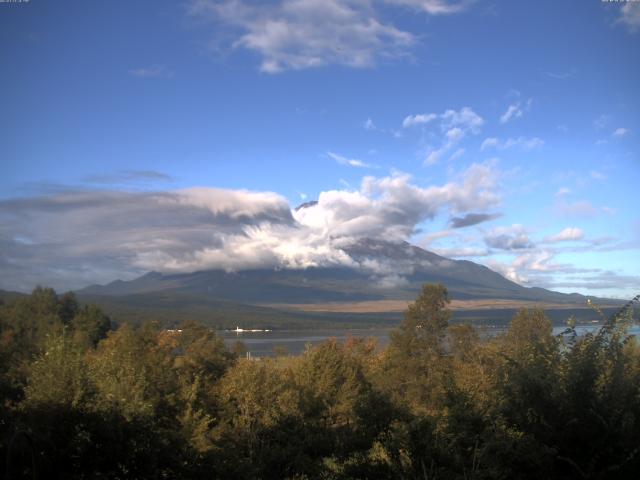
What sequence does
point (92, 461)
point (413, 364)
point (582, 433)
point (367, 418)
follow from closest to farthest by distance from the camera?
point (582, 433) < point (92, 461) < point (367, 418) < point (413, 364)

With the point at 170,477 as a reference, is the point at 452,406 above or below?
above

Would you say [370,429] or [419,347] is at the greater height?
[370,429]

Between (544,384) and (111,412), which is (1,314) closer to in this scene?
(111,412)

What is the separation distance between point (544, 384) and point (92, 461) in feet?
29.3

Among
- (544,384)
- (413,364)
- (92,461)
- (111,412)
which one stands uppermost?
(544,384)

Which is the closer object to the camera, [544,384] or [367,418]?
[544,384]

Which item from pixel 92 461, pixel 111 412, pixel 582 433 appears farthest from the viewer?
pixel 111 412

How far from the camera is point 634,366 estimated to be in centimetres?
1162

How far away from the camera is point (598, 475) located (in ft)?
30.2

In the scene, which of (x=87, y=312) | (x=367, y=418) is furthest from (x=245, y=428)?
(x=87, y=312)

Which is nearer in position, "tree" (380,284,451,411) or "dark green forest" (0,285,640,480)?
"dark green forest" (0,285,640,480)

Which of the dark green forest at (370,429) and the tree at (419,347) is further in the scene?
the tree at (419,347)

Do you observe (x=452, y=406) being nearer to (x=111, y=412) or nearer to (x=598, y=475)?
(x=598, y=475)

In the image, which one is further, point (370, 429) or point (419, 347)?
point (419, 347)
